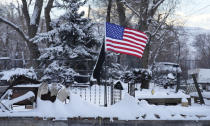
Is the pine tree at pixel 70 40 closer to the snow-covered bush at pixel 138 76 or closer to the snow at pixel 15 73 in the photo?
the snow at pixel 15 73

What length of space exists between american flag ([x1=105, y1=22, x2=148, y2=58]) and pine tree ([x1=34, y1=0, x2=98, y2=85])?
602cm

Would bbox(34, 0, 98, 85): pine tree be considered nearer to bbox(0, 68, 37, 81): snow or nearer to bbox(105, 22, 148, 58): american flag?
bbox(0, 68, 37, 81): snow

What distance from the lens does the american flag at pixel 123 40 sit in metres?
6.31

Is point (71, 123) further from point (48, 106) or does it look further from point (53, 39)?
point (53, 39)

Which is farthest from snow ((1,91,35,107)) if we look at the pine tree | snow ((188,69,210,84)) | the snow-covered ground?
snow ((188,69,210,84))

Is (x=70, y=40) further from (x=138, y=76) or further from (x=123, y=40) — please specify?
(x=123, y=40)

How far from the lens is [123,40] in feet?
21.7

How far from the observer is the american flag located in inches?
249

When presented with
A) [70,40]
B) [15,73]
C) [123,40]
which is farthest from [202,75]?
[15,73]

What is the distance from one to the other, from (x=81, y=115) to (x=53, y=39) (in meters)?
9.93

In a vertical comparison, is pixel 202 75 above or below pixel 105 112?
above

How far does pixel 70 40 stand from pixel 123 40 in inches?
291

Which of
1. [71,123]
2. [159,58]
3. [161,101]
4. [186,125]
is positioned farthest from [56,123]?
[159,58]

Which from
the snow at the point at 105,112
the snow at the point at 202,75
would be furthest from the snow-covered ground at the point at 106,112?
the snow at the point at 202,75
